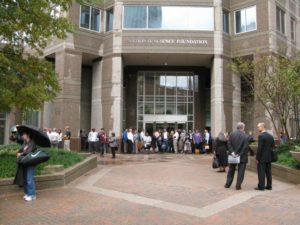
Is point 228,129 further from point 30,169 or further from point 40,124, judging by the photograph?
point 30,169

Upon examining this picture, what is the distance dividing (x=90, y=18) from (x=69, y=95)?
6.43 metres

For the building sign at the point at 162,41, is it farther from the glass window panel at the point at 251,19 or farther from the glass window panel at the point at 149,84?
→ the glass window panel at the point at 149,84

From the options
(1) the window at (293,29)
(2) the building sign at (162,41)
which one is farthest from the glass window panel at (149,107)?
(1) the window at (293,29)

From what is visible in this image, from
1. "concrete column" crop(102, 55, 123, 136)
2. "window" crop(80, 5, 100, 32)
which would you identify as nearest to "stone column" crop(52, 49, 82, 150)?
"concrete column" crop(102, 55, 123, 136)

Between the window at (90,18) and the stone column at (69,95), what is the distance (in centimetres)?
257

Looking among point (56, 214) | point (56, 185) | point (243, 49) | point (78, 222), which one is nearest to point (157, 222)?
point (78, 222)

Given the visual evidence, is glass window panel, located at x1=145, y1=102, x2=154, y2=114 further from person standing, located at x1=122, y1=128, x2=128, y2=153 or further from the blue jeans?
the blue jeans

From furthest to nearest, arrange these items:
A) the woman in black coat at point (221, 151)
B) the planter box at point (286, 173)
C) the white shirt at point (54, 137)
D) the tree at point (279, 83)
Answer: the white shirt at point (54, 137), the tree at point (279, 83), the woman in black coat at point (221, 151), the planter box at point (286, 173)

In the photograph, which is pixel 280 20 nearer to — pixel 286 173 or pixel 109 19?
pixel 109 19

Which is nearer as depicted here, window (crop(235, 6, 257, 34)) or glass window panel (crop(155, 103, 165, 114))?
window (crop(235, 6, 257, 34))

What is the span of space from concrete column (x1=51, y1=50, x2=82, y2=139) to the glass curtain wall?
6.56 m

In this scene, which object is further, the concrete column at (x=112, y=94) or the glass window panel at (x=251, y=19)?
the glass window panel at (x=251, y=19)

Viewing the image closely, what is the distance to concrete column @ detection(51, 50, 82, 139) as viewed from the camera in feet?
92.8

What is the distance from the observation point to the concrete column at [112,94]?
2903 centimetres
